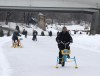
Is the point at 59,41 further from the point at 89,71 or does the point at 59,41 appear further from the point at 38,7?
the point at 38,7

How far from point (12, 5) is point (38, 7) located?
377 centimetres

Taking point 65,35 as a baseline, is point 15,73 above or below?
below

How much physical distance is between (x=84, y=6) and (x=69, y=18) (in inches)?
3050

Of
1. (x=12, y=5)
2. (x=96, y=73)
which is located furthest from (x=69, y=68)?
(x=12, y=5)

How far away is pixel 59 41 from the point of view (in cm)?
1383

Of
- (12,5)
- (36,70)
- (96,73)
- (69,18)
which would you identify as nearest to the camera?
(96,73)

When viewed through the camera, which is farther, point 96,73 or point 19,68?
point 19,68

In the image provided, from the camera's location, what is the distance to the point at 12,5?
5794 centimetres

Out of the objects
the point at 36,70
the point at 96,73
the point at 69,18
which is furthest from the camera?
the point at 69,18

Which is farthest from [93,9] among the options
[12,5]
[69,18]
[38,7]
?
[69,18]

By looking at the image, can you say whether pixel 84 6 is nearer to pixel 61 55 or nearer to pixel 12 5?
pixel 12 5

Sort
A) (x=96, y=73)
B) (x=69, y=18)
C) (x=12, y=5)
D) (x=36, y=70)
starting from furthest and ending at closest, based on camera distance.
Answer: (x=69, y=18) → (x=12, y=5) → (x=36, y=70) → (x=96, y=73)

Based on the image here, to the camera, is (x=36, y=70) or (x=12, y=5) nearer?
(x=36, y=70)

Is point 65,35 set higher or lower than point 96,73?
higher
